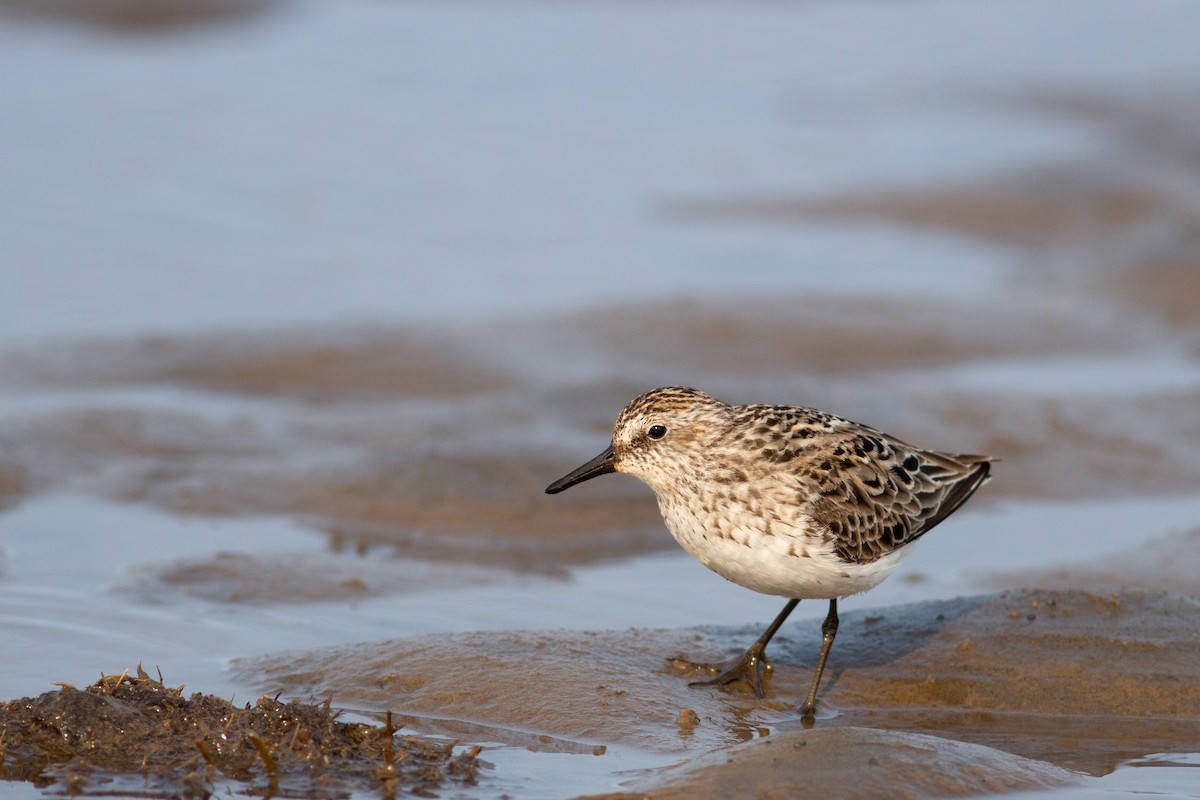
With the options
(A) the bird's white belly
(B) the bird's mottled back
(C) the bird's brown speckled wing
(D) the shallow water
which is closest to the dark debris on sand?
(D) the shallow water

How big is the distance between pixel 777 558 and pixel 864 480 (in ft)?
2.38

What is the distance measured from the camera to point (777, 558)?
6.60 m

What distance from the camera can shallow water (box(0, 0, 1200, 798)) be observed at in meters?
8.62

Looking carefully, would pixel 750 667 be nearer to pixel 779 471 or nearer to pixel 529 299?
pixel 779 471

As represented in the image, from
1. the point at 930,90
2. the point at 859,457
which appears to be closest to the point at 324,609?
the point at 859,457

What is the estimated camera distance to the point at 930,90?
19719 millimetres

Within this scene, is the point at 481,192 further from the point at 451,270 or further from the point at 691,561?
the point at 691,561

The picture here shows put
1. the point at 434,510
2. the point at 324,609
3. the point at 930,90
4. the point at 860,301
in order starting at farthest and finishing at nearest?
1. the point at 930,90
2. the point at 860,301
3. the point at 434,510
4. the point at 324,609

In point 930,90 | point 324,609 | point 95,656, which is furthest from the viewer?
point 930,90

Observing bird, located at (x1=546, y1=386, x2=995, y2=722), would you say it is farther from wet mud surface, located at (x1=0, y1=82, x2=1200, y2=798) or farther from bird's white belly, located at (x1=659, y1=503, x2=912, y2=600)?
wet mud surface, located at (x1=0, y1=82, x2=1200, y2=798)

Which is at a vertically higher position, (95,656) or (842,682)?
(95,656)

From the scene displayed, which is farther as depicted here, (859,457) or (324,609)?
(324,609)

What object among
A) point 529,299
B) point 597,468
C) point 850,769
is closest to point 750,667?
point 597,468

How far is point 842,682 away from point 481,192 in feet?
31.8
